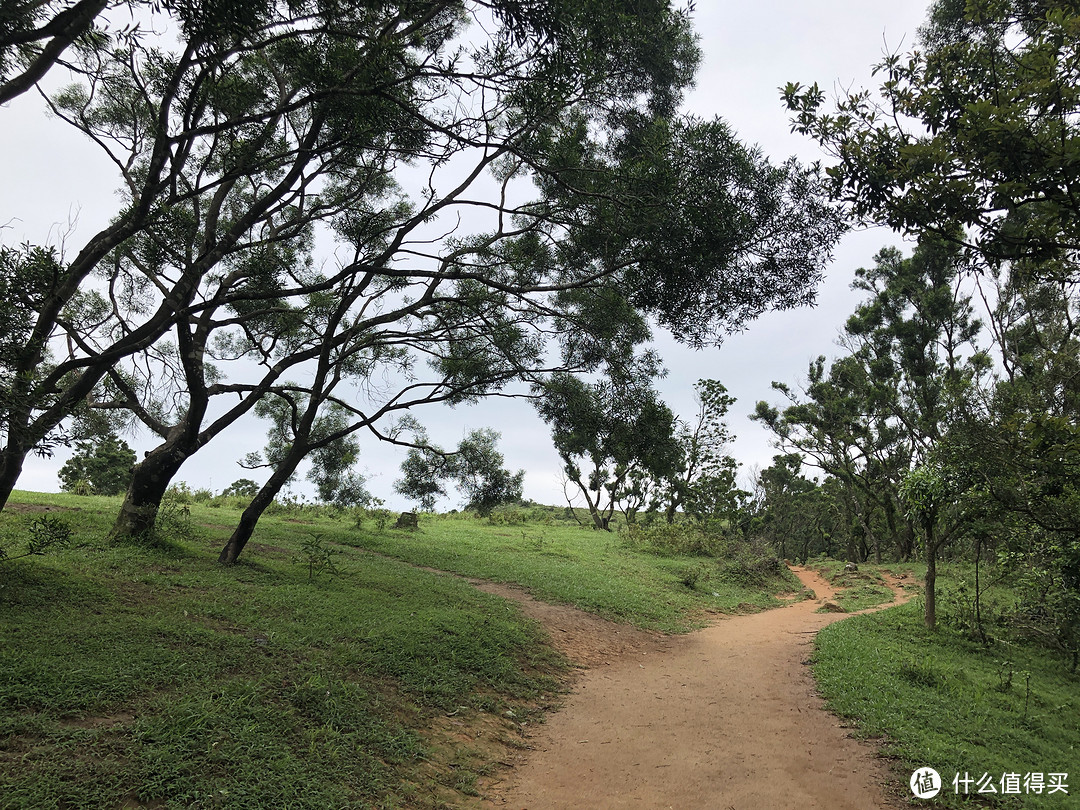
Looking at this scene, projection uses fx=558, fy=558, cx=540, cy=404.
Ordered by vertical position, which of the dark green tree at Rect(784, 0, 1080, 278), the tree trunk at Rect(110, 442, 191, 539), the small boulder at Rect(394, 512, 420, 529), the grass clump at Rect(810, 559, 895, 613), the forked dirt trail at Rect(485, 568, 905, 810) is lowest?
the forked dirt trail at Rect(485, 568, 905, 810)

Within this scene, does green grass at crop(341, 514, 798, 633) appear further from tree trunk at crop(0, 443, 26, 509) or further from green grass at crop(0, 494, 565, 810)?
tree trunk at crop(0, 443, 26, 509)

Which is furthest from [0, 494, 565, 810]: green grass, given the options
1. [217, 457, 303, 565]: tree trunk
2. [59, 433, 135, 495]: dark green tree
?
[59, 433, 135, 495]: dark green tree

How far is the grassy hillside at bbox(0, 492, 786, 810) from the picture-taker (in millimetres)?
3883

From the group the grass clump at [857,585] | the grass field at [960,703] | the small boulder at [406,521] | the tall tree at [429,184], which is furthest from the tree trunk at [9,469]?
the grass clump at [857,585]

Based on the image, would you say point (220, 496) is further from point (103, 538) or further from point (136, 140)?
point (136, 140)

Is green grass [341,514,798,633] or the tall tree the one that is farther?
green grass [341,514,798,633]

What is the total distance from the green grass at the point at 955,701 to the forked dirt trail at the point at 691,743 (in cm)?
48

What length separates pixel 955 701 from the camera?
7.18 meters

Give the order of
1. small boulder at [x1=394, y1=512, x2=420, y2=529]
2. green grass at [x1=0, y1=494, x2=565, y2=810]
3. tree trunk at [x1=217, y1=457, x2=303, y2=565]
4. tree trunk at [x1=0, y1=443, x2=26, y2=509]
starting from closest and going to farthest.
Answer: green grass at [x1=0, y1=494, x2=565, y2=810] < tree trunk at [x1=0, y1=443, x2=26, y2=509] < tree trunk at [x1=217, y1=457, x2=303, y2=565] < small boulder at [x1=394, y1=512, x2=420, y2=529]

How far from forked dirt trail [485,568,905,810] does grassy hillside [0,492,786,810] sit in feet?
1.86

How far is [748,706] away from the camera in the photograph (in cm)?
727

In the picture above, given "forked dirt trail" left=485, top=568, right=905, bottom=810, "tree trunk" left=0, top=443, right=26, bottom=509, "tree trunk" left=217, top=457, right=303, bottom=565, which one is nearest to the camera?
"forked dirt trail" left=485, top=568, right=905, bottom=810

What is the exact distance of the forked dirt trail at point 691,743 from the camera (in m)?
4.91

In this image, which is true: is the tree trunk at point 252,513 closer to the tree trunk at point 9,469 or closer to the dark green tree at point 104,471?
the tree trunk at point 9,469
